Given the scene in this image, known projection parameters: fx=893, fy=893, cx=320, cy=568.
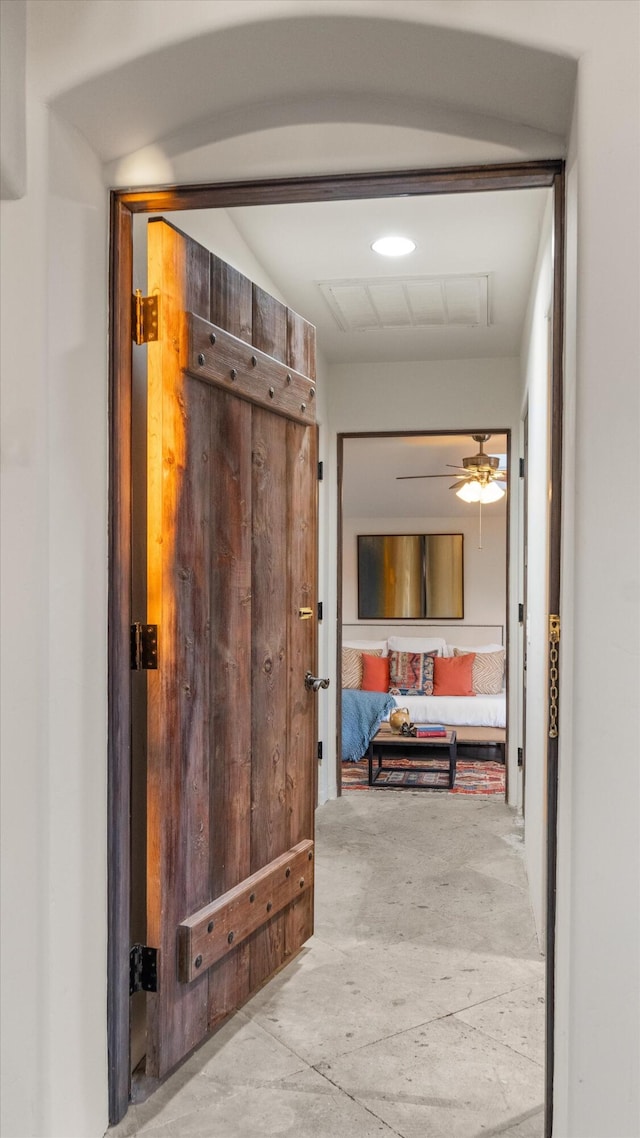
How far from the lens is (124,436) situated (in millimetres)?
2043

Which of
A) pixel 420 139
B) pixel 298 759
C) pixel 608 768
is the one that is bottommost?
pixel 298 759

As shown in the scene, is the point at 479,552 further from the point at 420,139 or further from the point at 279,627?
the point at 420,139

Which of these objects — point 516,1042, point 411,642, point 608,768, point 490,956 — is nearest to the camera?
point 608,768

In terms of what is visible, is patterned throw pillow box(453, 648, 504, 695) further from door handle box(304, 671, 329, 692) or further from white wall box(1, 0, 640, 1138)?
white wall box(1, 0, 640, 1138)

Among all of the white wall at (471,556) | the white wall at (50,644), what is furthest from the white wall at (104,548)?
the white wall at (471,556)

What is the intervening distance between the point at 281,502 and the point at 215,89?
4.07 feet

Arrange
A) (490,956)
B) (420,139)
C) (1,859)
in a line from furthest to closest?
(490,956)
(420,139)
(1,859)

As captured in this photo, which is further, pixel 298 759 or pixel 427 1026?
pixel 298 759

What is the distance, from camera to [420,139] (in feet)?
6.11

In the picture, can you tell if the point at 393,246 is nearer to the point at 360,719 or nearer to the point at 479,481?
the point at 479,481

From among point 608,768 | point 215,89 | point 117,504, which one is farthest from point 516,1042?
point 215,89

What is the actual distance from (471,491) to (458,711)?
1951 millimetres

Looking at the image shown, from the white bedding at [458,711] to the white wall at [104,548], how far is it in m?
5.60

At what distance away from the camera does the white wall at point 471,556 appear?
8.69m
